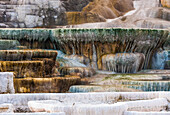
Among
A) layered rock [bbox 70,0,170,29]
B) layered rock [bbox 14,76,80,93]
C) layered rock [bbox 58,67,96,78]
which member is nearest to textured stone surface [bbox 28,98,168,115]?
layered rock [bbox 14,76,80,93]

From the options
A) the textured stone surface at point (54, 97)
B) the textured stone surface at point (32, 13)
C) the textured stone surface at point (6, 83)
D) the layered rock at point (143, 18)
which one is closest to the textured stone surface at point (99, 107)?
the textured stone surface at point (54, 97)

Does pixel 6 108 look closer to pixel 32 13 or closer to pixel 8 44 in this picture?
pixel 8 44

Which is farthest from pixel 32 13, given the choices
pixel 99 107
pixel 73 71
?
pixel 99 107

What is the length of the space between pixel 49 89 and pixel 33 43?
16.7ft

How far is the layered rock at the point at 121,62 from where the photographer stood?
13430mm

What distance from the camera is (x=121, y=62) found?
1339cm

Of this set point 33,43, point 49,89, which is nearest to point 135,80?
point 49,89

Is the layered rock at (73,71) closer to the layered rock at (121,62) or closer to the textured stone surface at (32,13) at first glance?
the layered rock at (121,62)

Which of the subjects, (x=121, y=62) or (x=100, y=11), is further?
(x=100, y=11)

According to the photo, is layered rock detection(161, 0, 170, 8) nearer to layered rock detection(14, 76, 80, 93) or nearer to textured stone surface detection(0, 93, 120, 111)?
layered rock detection(14, 76, 80, 93)

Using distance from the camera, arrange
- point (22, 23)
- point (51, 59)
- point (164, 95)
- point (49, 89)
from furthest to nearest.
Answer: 1. point (22, 23)
2. point (51, 59)
3. point (49, 89)
4. point (164, 95)

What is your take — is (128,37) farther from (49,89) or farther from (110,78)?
(49,89)

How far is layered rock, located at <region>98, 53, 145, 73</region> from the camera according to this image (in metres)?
13.4

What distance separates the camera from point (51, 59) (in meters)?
11.7
